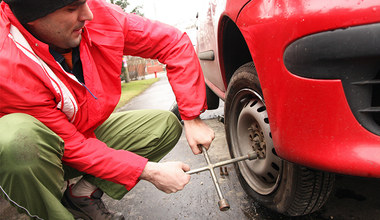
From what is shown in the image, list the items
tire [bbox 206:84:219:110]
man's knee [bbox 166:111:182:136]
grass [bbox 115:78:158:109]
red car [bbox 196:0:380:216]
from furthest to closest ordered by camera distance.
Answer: grass [bbox 115:78:158:109]
tire [bbox 206:84:219:110]
man's knee [bbox 166:111:182:136]
red car [bbox 196:0:380:216]

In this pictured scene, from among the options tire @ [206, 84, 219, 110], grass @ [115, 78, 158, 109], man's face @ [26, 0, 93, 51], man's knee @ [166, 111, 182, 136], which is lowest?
grass @ [115, 78, 158, 109]

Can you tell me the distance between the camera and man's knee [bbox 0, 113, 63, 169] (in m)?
1.03

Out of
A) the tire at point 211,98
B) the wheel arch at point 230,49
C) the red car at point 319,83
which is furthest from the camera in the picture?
the tire at point 211,98

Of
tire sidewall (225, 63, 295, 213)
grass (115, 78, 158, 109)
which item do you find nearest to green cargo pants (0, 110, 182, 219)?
tire sidewall (225, 63, 295, 213)

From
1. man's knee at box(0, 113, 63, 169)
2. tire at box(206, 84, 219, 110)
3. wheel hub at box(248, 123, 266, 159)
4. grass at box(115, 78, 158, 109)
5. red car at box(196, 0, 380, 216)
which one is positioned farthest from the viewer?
grass at box(115, 78, 158, 109)

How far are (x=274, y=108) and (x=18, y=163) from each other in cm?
100

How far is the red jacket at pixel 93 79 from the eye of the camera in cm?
110

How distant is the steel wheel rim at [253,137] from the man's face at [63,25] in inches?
34.0

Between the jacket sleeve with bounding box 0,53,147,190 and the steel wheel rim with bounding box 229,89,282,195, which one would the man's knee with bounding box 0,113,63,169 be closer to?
the jacket sleeve with bounding box 0,53,147,190

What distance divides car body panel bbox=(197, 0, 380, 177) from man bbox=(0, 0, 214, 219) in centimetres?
52

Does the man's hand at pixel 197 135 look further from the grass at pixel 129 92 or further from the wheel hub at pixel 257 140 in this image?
the grass at pixel 129 92

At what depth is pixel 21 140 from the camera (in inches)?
40.9

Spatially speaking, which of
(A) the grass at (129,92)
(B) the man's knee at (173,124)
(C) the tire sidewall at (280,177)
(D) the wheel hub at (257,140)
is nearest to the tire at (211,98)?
(B) the man's knee at (173,124)

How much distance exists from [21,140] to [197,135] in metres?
0.79
